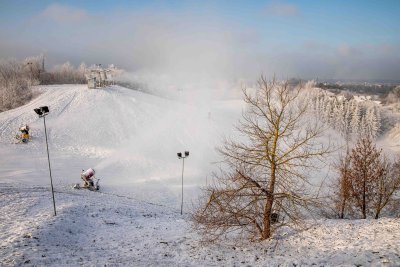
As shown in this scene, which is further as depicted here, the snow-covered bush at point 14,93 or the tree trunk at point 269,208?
the snow-covered bush at point 14,93

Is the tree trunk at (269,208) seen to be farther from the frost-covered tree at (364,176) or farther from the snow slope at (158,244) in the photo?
the frost-covered tree at (364,176)

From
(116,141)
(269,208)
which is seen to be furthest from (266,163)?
(116,141)

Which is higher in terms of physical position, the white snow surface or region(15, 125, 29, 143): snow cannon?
region(15, 125, 29, 143): snow cannon

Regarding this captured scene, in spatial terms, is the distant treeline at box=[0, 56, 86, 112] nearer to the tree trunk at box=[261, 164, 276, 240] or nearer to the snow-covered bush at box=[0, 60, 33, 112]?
the snow-covered bush at box=[0, 60, 33, 112]

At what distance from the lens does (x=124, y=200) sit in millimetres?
26734

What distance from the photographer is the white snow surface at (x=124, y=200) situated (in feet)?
39.6

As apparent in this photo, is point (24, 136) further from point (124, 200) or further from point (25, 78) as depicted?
point (25, 78)

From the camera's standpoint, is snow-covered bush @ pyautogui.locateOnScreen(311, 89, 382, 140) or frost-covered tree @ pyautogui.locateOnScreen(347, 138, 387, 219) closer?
frost-covered tree @ pyautogui.locateOnScreen(347, 138, 387, 219)

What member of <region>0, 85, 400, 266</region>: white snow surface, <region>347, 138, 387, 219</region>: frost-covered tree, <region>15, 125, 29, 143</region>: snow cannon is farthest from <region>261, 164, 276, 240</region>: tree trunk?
<region>15, 125, 29, 143</region>: snow cannon

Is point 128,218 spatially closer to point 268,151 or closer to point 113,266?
point 113,266

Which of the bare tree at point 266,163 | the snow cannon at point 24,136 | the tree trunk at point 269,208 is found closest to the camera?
the bare tree at point 266,163

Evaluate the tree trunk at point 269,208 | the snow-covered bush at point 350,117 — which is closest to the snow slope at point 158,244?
the tree trunk at point 269,208

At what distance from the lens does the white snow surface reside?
39.6 feet

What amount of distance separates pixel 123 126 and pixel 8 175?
889 inches
